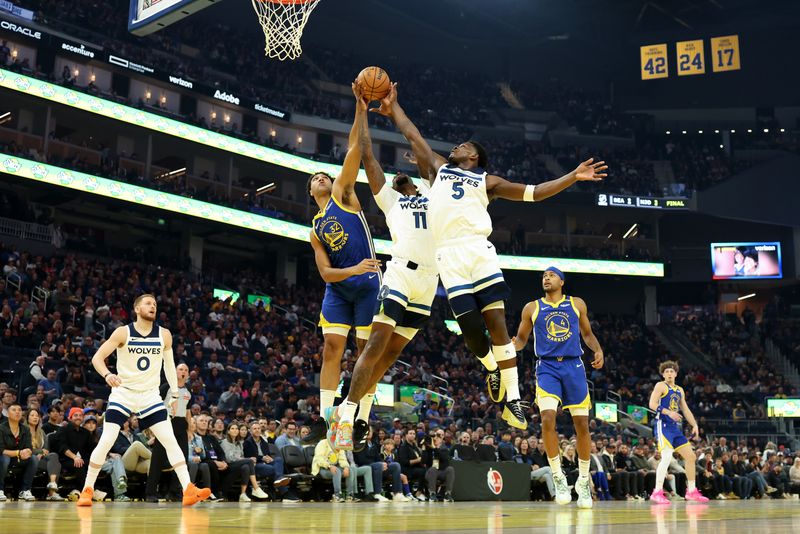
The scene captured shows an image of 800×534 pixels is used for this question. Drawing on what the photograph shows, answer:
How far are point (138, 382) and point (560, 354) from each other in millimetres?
4776

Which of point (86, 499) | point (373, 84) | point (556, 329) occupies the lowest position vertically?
point (86, 499)

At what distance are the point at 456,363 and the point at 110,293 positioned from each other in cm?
1412

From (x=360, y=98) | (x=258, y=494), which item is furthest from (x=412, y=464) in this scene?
(x=360, y=98)

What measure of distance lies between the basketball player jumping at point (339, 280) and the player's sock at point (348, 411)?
1.84 ft

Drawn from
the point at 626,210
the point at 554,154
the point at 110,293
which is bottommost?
the point at 110,293

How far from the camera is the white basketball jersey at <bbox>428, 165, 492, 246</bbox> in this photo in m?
6.96

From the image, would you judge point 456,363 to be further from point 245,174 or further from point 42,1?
point 42,1

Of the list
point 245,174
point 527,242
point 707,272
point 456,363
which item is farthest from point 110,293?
point 707,272

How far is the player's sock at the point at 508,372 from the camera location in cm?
746

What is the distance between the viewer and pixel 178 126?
34.2m

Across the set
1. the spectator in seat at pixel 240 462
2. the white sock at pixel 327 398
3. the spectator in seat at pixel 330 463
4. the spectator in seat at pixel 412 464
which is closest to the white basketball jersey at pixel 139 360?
the spectator in seat at pixel 330 463

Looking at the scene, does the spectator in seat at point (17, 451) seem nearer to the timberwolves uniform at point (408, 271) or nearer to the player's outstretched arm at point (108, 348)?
the player's outstretched arm at point (108, 348)

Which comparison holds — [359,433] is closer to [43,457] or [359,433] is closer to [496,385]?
[496,385]

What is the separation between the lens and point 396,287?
7.24 meters
